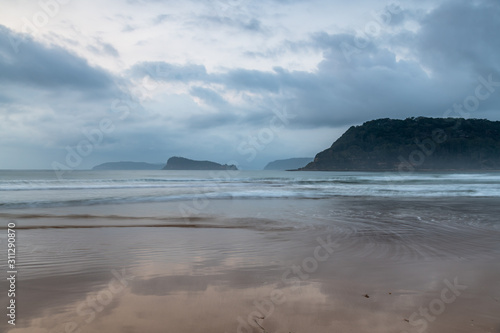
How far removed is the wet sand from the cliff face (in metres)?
116

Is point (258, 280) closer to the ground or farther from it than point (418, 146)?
closer to the ground

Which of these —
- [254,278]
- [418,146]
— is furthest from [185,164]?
[254,278]

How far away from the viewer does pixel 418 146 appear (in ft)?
389

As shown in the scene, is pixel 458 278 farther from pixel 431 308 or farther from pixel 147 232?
pixel 147 232

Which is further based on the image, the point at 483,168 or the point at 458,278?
the point at 483,168

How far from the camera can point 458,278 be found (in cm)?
393

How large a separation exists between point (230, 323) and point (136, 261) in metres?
2.57

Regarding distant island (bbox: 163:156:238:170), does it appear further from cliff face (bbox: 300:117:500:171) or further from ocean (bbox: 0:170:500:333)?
ocean (bbox: 0:170:500:333)

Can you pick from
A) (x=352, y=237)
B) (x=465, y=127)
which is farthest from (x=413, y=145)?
(x=352, y=237)

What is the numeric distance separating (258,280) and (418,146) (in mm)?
133424

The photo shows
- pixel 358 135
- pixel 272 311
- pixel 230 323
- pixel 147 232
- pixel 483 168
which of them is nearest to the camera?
pixel 230 323

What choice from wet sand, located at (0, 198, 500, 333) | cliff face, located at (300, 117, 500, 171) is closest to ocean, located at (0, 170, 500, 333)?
wet sand, located at (0, 198, 500, 333)

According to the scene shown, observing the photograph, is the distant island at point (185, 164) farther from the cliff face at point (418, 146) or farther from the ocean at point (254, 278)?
the ocean at point (254, 278)

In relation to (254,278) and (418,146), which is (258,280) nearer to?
(254,278)
